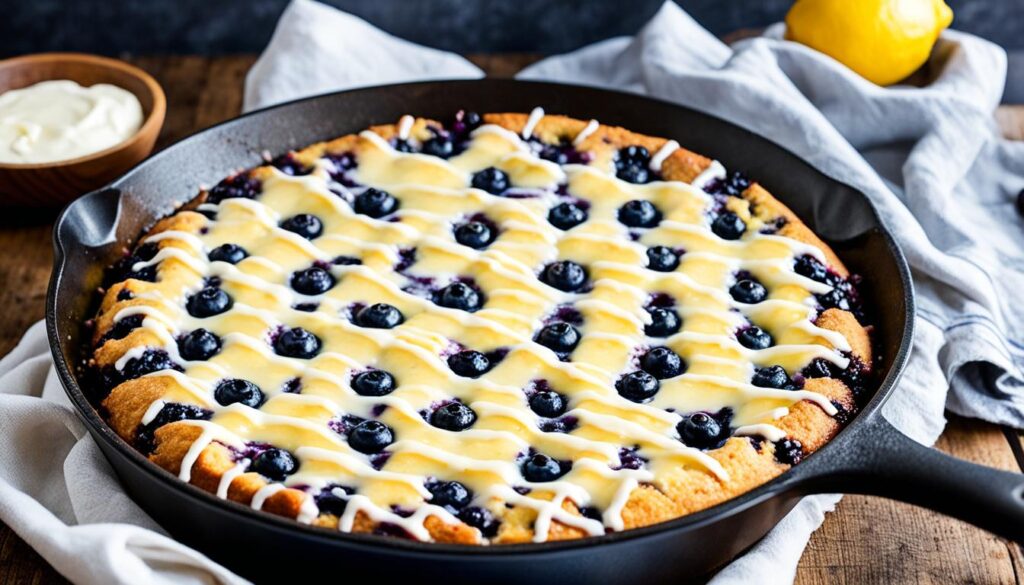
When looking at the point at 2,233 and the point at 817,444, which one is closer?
the point at 817,444

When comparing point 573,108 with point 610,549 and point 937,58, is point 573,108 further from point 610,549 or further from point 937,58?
point 610,549

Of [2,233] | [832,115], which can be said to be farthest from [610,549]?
[2,233]

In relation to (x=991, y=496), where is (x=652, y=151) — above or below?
below

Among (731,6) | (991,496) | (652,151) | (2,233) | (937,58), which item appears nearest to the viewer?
(991,496)

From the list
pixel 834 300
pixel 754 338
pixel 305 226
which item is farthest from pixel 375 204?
pixel 834 300

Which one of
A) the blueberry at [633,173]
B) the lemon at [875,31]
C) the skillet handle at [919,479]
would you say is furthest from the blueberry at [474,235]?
the lemon at [875,31]

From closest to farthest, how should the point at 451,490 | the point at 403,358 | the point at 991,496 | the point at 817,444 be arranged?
the point at 991,496
the point at 451,490
the point at 817,444
the point at 403,358

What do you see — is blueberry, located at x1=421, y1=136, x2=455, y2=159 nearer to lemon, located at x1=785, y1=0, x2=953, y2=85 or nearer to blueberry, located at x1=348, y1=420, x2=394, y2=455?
blueberry, located at x1=348, y1=420, x2=394, y2=455
